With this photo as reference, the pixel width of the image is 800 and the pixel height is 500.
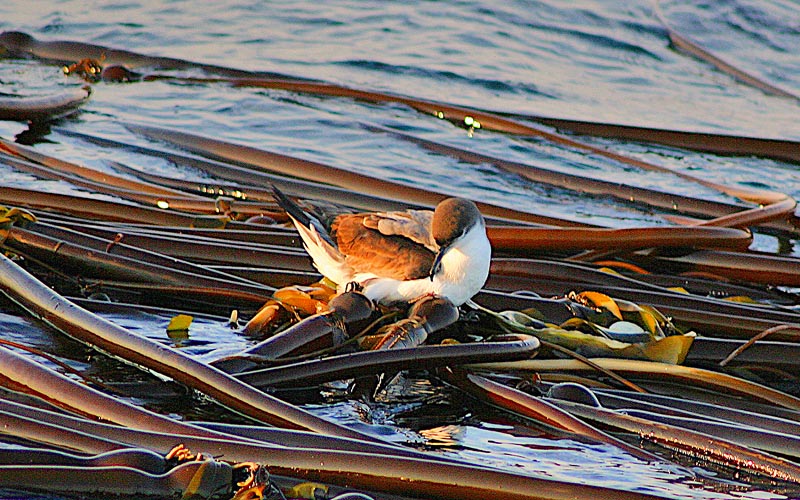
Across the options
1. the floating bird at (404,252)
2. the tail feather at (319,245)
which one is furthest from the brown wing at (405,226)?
the tail feather at (319,245)

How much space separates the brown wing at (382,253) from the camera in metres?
3.79

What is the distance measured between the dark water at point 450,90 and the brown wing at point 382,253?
0.54m

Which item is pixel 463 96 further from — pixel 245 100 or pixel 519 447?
pixel 519 447

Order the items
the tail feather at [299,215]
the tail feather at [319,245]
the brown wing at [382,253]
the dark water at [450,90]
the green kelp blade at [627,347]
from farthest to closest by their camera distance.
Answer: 1. the dark water at [450,90]
2. the tail feather at [299,215]
3. the tail feather at [319,245]
4. the brown wing at [382,253]
5. the green kelp blade at [627,347]

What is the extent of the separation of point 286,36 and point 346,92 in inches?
118

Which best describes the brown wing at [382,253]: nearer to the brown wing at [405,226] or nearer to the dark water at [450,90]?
the brown wing at [405,226]

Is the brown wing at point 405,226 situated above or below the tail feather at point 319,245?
above

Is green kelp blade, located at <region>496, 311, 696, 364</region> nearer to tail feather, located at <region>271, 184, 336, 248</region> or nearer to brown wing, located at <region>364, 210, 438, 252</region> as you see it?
brown wing, located at <region>364, 210, 438, 252</region>

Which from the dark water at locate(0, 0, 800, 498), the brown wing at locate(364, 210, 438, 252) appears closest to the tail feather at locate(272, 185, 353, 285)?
the brown wing at locate(364, 210, 438, 252)

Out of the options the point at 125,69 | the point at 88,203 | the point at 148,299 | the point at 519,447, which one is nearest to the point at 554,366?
the point at 519,447

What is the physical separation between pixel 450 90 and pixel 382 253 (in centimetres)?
552

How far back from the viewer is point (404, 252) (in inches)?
151

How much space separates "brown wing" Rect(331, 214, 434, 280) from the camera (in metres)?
3.79

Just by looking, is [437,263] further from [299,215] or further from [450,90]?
[450,90]
